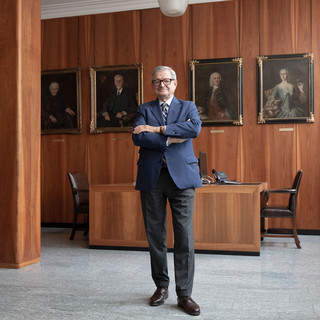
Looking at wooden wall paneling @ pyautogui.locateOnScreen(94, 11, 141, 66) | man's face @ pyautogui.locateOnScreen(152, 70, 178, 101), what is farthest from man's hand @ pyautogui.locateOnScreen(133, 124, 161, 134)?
wooden wall paneling @ pyautogui.locateOnScreen(94, 11, 141, 66)

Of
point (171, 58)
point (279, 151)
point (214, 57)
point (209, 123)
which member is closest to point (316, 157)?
point (279, 151)

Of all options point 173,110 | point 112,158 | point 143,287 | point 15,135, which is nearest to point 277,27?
point 112,158

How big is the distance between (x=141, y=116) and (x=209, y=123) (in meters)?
4.62

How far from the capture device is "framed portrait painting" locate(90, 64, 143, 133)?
855 centimetres

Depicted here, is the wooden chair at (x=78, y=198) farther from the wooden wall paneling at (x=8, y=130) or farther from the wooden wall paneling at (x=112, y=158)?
the wooden wall paneling at (x=8, y=130)

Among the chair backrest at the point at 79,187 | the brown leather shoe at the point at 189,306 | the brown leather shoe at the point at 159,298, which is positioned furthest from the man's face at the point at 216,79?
the brown leather shoe at the point at 189,306

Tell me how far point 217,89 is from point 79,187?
292 cm

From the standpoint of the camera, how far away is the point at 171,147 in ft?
11.7

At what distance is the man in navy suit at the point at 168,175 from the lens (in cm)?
349

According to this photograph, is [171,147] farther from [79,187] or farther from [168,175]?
[79,187]

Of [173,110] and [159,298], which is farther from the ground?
[173,110]

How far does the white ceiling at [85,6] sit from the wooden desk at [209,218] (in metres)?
3.84

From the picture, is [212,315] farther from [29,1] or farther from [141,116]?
[29,1]

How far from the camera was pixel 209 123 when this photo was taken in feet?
26.9
